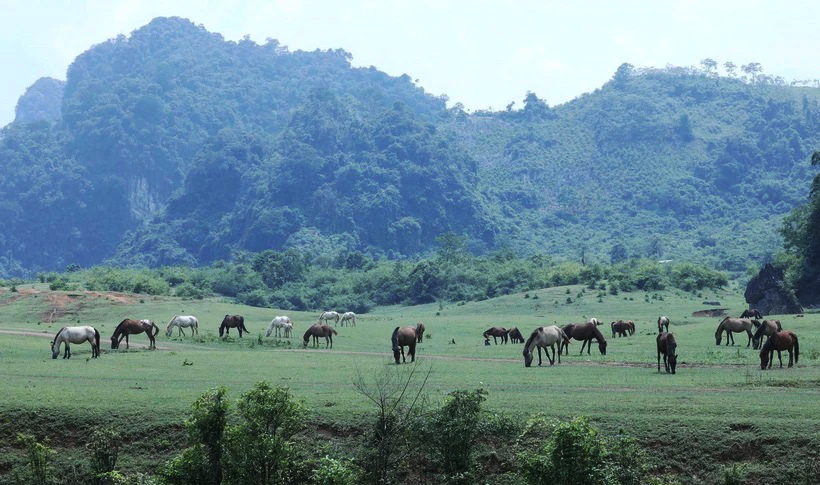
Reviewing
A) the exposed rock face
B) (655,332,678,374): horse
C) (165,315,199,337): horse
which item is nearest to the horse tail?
(655,332,678,374): horse

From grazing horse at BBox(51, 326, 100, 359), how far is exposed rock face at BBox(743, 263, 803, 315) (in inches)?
1748

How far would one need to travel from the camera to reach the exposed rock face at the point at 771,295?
208 ft

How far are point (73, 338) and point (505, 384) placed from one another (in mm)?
17404

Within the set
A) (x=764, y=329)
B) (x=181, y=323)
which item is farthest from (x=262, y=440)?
(x=181, y=323)

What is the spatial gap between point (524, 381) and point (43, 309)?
42.5 m

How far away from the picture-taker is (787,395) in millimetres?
24578

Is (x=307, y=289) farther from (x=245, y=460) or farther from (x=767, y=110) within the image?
(x=767, y=110)

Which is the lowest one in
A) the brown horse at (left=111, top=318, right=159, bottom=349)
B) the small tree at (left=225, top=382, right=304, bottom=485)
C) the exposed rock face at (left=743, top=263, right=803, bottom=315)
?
the small tree at (left=225, top=382, right=304, bottom=485)

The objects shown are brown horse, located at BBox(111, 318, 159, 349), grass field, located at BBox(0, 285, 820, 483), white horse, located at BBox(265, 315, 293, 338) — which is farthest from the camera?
white horse, located at BBox(265, 315, 293, 338)

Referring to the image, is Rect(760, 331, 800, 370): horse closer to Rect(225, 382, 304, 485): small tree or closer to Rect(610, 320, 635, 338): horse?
Rect(225, 382, 304, 485): small tree

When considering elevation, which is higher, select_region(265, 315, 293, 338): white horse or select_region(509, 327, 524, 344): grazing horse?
select_region(265, 315, 293, 338): white horse

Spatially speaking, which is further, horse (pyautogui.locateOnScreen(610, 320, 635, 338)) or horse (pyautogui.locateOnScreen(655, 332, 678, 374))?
horse (pyautogui.locateOnScreen(610, 320, 635, 338))

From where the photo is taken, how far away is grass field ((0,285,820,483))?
21047mm

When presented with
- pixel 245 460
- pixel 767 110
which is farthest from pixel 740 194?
pixel 245 460
